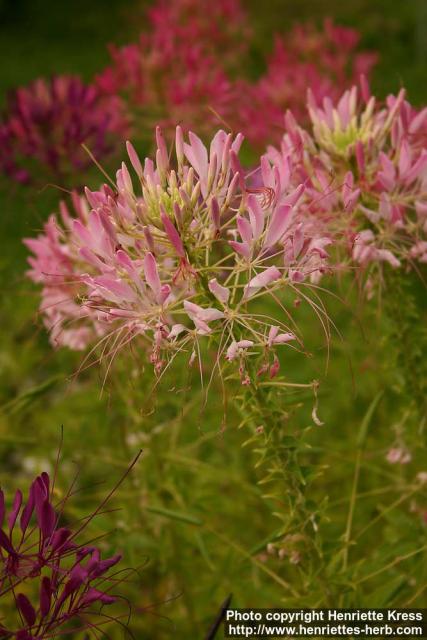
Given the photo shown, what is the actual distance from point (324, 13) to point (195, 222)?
33.9ft

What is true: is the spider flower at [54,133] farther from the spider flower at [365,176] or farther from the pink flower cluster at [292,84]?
the spider flower at [365,176]

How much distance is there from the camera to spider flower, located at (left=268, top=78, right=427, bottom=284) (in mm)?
1335

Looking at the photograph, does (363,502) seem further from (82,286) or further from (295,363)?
(82,286)

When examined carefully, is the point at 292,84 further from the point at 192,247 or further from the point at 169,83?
the point at 192,247

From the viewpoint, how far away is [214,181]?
3.81 ft

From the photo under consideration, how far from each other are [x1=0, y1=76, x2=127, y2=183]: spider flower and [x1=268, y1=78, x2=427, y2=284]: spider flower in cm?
93

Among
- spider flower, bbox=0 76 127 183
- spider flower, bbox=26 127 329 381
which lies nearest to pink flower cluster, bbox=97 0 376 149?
spider flower, bbox=0 76 127 183

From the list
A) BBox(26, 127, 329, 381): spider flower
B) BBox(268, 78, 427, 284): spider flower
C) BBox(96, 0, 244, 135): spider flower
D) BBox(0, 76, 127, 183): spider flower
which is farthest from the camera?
BBox(96, 0, 244, 135): spider flower

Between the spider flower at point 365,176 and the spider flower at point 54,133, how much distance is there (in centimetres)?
93

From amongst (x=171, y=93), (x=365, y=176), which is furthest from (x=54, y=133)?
(x=365, y=176)

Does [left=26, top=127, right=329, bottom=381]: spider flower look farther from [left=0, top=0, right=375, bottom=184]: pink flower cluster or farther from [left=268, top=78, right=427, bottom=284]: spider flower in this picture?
[left=0, top=0, right=375, bottom=184]: pink flower cluster

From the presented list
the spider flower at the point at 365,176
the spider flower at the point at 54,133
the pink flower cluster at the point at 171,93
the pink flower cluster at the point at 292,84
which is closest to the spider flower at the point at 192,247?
the spider flower at the point at 365,176

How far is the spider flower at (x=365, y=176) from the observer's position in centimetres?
133

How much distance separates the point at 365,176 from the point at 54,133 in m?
1.21
